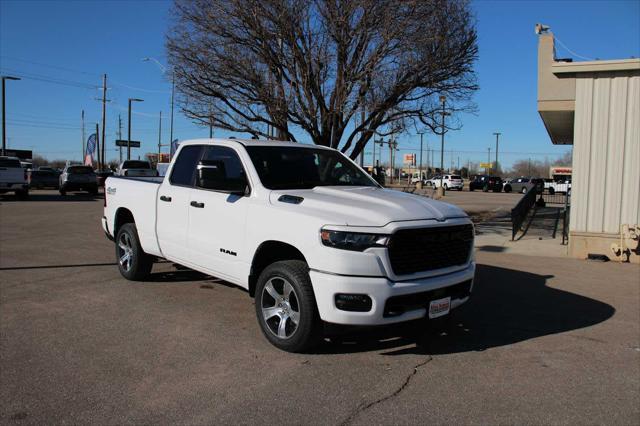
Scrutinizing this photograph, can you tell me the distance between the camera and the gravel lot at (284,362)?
12.5ft

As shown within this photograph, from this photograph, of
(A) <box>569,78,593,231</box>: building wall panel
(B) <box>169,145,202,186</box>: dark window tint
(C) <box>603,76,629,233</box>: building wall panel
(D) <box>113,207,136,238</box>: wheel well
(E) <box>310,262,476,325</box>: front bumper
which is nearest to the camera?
(E) <box>310,262,476,325</box>: front bumper

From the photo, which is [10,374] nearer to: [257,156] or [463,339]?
[257,156]

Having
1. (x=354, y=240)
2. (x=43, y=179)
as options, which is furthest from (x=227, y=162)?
(x=43, y=179)

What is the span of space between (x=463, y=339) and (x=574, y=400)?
1.44 meters

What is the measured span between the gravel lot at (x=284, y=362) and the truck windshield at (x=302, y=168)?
62.5 inches

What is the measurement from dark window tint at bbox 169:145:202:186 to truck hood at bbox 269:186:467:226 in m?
1.68

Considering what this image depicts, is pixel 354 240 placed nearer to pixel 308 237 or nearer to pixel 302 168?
pixel 308 237

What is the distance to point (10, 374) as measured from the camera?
431 cm

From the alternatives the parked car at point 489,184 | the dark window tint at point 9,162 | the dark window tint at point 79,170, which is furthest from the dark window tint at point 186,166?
the parked car at point 489,184

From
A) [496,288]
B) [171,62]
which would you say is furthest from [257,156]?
[171,62]

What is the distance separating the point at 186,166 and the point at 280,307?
257 cm

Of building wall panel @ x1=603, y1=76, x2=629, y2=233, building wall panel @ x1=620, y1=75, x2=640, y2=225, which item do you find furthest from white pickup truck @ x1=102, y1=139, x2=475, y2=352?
building wall panel @ x1=620, y1=75, x2=640, y2=225

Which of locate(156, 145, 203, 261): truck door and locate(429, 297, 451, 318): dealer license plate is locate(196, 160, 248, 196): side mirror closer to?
locate(156, 145, 203, 261): truck door

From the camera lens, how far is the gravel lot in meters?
3.80
